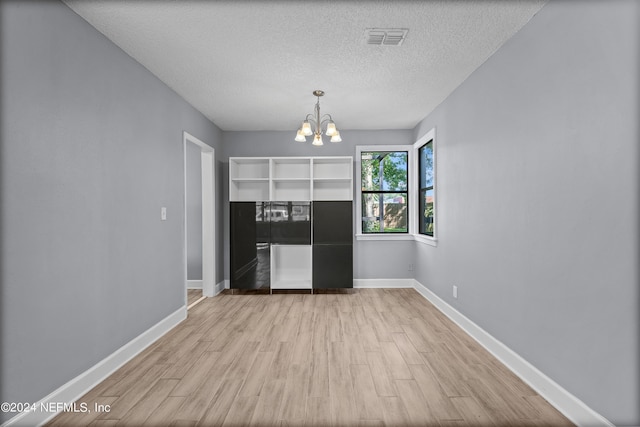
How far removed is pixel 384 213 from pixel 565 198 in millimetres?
3439

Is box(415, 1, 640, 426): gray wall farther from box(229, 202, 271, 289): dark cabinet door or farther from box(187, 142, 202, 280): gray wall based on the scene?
box(187, 142, 202, 280): gray wall

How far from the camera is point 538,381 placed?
7.22 ft

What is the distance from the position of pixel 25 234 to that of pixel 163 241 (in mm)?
1564

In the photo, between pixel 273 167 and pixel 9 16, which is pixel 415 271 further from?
pixel 9 16

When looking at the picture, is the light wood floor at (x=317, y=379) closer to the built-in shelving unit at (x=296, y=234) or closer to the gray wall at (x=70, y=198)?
the gray wall at (x=70, y=198)

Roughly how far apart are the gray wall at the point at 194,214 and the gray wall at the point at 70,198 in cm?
224

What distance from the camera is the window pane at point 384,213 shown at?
537cm

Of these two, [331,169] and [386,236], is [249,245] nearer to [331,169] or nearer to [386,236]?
[331,169]

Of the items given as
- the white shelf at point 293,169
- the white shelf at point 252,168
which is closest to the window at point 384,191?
the white shelf at point 293,169

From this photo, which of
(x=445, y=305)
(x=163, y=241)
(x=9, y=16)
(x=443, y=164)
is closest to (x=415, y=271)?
(x=445, y=305)

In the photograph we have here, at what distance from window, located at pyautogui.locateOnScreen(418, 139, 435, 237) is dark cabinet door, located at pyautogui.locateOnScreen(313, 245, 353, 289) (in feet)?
3.77

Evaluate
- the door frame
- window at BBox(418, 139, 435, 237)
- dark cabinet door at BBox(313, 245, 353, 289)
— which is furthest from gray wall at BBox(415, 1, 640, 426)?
the door frame

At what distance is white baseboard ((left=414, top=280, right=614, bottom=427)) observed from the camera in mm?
1817

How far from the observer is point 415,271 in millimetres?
5238
